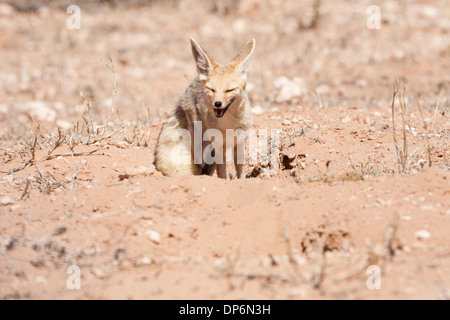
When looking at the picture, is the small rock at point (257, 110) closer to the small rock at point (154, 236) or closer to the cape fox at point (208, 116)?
the cape fox at point (208, 116)

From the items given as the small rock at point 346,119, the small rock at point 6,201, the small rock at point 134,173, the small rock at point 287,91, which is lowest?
the small rock at point 6,201

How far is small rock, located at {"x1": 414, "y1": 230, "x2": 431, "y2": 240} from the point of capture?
319cm

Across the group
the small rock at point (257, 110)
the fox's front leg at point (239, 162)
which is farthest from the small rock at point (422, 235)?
the small rock at point (257, 110)

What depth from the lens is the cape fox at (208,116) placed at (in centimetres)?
506

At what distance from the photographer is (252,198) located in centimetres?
408

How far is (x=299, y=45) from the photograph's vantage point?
11.4m

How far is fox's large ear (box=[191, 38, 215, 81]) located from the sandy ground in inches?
32.0

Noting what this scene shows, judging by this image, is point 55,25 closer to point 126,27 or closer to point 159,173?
point 126,27

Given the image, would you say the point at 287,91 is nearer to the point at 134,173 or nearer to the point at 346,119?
the point at 346,119

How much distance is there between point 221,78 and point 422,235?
8.69ft

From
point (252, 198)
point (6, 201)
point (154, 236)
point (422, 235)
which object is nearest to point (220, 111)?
point (252, 198)

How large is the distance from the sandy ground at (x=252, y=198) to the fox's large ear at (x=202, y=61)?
32.0 inches

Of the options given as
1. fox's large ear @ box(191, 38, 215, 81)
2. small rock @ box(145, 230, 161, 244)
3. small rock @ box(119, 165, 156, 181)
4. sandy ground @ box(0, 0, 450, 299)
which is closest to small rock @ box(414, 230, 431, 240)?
sandy ground @ box(0, 0, 450, 299)

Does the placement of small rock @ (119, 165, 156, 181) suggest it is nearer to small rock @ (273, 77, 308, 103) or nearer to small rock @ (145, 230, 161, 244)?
small rock @ (145, 230, 161, 244)
